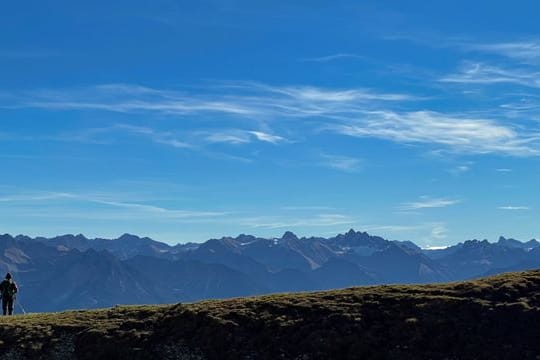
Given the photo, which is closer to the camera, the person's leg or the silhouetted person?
the silhouetted person

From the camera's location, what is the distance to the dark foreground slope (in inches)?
1678

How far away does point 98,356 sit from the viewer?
46.6 m

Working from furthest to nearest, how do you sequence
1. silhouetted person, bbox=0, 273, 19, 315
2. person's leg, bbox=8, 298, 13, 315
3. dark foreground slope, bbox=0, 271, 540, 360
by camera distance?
person's leg, bbox=8, 298, 13, 315
silhouetted person, bbox=0, 273, 19, 315
dark foreground slope, bbox=0, 271, 540, 360

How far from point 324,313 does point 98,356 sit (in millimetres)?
17507

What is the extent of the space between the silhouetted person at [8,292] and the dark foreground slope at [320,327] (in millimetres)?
8569

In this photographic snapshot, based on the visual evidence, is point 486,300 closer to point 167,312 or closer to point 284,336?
point 284,336

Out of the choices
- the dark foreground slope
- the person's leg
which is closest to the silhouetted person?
the person's leg

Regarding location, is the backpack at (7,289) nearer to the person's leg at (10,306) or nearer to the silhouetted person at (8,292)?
the silhouetted person at (8,292)

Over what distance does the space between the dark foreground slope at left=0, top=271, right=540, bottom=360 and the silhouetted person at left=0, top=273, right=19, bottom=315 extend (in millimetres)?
8569

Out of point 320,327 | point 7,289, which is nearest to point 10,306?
point 7,289

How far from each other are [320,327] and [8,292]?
33.5 meters

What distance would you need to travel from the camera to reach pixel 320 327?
1826 inches

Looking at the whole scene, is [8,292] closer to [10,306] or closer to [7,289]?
[7,289]

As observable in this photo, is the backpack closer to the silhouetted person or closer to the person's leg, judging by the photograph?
the silhouetted person
